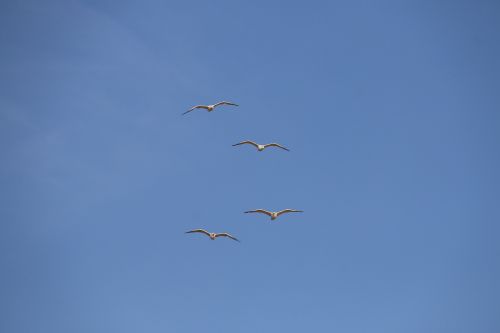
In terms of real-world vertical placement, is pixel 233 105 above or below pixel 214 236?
above

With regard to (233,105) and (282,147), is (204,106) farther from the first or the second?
(282,147)

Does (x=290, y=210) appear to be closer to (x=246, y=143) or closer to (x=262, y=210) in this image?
(x=262, y=210)

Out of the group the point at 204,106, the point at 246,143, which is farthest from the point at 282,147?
the point at 204,106

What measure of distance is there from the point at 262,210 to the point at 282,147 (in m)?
10.0

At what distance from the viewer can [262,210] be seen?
108m

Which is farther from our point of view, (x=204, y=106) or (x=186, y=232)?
(x=204, y=106)

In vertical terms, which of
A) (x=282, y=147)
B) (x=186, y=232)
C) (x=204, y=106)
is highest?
(x=204, y=106)

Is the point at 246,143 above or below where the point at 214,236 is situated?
above

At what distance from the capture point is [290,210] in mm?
107000

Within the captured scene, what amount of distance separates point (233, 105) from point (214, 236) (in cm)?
2037

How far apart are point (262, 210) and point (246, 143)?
34.6 ft

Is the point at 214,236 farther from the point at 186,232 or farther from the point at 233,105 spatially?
the point at 233,105

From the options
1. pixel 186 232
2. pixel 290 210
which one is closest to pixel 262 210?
pixel 290 210

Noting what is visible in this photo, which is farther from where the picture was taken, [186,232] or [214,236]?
[214,236]
